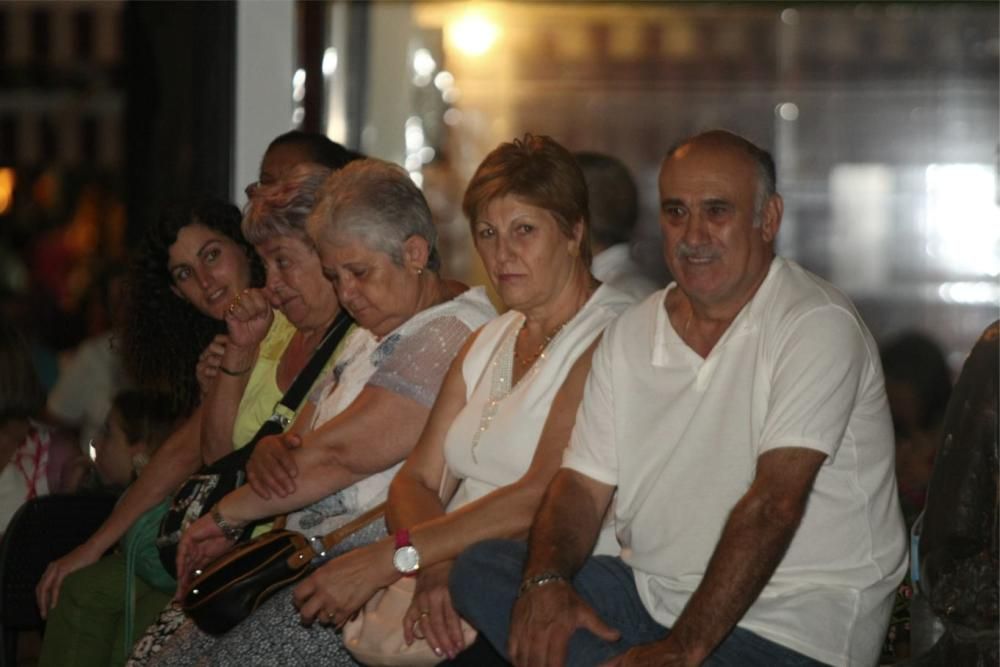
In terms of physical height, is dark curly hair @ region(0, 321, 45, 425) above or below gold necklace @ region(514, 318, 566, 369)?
below

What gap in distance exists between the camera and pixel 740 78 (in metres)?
6.98

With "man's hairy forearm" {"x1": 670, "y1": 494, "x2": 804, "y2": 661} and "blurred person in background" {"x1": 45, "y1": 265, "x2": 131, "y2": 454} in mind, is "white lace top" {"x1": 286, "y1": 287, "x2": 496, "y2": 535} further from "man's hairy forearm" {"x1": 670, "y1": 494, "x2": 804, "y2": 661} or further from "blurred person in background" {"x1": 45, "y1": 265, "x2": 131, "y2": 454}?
"blurred person in background" {"x1": 45, "y1": 265, "x2": 131, "y2": 454}

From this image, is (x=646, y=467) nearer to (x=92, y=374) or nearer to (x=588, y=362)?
(x=588, y=362)

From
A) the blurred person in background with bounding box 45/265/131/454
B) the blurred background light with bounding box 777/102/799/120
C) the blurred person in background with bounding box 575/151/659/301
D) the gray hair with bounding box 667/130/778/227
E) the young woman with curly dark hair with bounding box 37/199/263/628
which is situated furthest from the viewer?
the blurred person in background with bounding box 45/265/131/454

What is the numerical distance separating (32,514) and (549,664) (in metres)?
2.20

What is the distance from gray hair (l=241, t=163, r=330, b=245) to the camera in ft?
13.9

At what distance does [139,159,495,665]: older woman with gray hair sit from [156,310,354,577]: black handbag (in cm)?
18

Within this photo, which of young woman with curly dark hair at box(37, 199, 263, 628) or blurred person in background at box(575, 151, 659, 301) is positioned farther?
blurred person in background at box(575, 151, 659, 301)

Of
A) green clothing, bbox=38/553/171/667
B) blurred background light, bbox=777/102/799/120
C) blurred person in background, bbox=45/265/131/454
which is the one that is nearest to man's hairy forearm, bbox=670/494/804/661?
green clothing, bbox=38/553/171/667

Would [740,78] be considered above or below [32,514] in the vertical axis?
above

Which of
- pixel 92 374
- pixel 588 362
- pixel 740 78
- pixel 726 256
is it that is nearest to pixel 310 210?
pixel 588 362

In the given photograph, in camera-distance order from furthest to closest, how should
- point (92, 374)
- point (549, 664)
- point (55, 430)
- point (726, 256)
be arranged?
point (92, 374)
point (55, 430)
point (726, 256)
point (549, 664)

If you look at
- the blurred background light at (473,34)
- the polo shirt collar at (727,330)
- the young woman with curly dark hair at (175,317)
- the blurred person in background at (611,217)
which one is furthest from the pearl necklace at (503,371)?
the blurred background light at (473,34)

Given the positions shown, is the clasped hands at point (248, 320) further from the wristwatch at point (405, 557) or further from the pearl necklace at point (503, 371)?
the wristwatch at point (405, 557)
